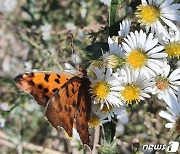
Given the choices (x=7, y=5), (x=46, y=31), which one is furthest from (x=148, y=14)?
(x=7, y=5)

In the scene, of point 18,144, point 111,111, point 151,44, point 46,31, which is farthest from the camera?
point 46,31

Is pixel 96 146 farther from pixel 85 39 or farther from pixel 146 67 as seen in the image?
pixel 85 39

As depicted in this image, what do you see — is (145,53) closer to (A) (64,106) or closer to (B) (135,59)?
(B) (135,59)

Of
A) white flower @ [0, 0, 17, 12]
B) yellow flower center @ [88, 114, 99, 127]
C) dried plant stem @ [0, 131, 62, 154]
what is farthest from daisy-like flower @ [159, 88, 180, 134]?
white flower @ [0, 0, 17, 12]

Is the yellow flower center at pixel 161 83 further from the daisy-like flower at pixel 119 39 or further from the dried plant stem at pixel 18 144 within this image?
the dried plant stem at pixel 18 144

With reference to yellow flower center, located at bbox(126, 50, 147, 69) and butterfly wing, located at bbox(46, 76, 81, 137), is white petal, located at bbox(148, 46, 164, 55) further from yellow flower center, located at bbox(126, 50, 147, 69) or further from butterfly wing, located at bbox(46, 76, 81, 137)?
butterfly wing, located at bbox(46, 76, 81, 137)

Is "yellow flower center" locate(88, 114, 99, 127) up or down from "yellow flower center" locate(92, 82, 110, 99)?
down

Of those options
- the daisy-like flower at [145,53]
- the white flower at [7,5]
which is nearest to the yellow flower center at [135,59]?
the daisy-like flower at [145,53]
